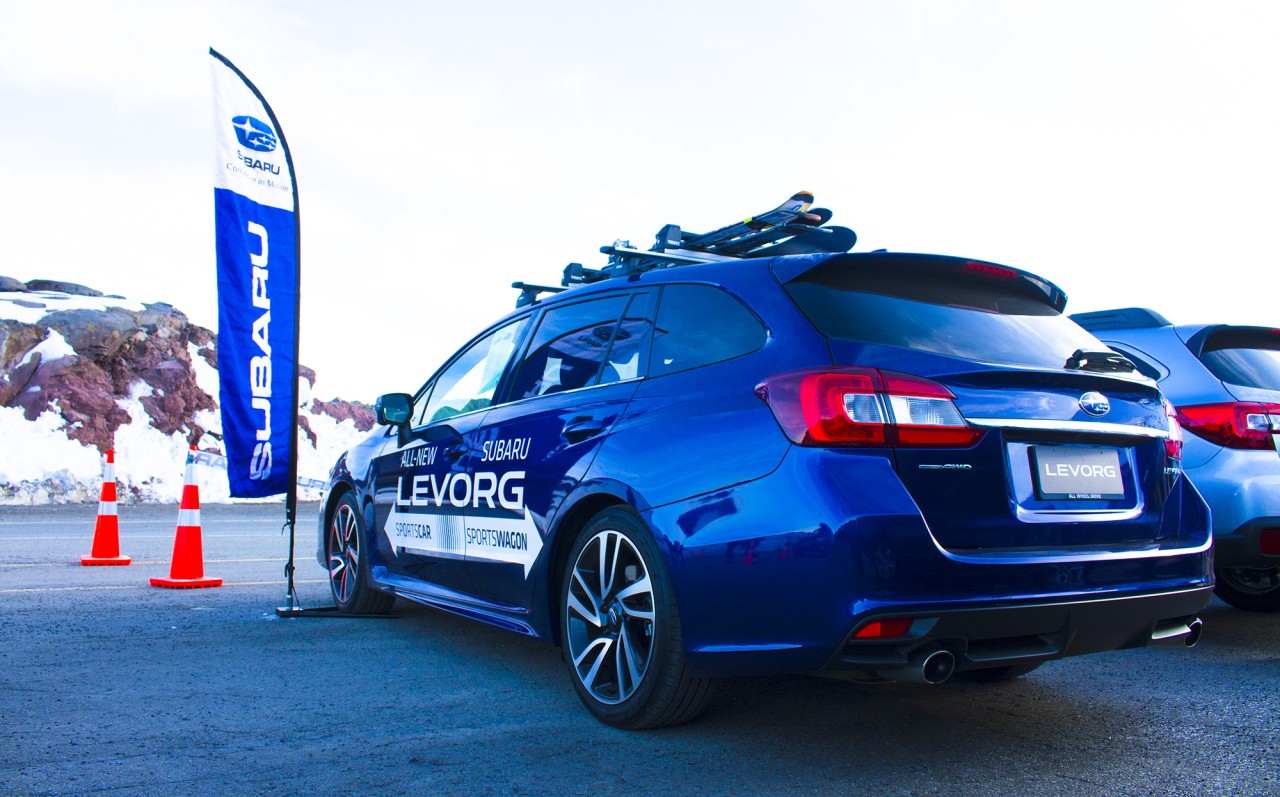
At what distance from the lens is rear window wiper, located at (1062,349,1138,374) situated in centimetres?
334

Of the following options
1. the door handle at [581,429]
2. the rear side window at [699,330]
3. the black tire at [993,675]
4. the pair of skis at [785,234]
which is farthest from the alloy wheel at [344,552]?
the black tire at [993,675]

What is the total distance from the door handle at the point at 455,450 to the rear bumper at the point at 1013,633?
2522 millimetres

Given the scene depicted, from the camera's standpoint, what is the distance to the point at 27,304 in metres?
23.8

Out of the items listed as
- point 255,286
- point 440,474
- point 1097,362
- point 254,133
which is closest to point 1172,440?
point 1097,362

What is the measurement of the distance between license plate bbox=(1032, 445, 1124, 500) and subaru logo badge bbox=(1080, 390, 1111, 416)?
0.41ft

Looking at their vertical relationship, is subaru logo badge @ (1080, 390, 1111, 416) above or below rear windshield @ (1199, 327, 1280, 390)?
below

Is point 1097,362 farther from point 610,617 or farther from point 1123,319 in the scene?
point 1123,319

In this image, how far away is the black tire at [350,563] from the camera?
231 inches

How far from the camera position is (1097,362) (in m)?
3.43

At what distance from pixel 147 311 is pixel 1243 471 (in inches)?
1005

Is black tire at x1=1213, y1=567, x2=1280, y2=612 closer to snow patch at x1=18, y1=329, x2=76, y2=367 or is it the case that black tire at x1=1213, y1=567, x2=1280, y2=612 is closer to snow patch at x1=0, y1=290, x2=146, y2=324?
snow patch at x1=18, y1=329, x2=76, y2=367

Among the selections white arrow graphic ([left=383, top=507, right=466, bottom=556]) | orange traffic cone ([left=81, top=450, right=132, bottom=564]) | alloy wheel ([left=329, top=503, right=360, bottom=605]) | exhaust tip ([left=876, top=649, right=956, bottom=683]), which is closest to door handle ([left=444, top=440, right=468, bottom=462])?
white arrow graphic ([left=383, top=507, right=466, bottom=556])

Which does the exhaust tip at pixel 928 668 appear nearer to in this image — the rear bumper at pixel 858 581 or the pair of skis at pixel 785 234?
the rear bumper at pixel 858 581

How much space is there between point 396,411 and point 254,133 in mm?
2278
